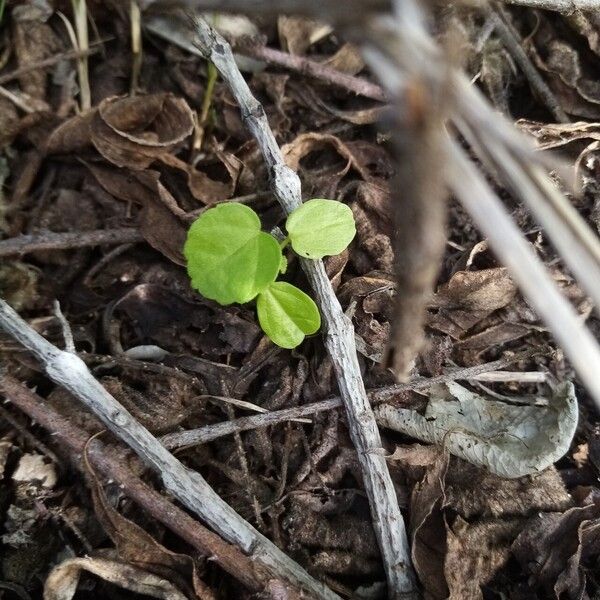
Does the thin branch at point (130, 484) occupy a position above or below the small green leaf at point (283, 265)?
below

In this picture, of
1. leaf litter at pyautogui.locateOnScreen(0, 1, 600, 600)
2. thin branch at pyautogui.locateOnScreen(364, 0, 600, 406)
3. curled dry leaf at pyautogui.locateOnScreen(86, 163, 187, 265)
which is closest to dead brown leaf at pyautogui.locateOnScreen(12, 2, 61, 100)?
leaf litter at pyautogui.locateOnScreen(0, 1, 600, 600)

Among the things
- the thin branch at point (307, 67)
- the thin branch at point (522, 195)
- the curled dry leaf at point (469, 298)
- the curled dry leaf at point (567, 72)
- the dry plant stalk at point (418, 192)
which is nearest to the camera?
the dry plant stalk at point (418, 192)

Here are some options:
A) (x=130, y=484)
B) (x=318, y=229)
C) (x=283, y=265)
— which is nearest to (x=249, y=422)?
(x=130, y=484)

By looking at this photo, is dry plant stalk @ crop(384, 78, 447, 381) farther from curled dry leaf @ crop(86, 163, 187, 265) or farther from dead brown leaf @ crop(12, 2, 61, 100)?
dead brown leaf @ crop(12, 2, 61, 100)

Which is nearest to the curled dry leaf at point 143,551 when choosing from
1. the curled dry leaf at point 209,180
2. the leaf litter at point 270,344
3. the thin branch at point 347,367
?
the leaf litter at point 270,344

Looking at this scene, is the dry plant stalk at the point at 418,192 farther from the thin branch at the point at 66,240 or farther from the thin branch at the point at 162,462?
the thin branch at the point at 66,240

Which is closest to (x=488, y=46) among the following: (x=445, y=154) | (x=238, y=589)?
(x=445, y=154)
